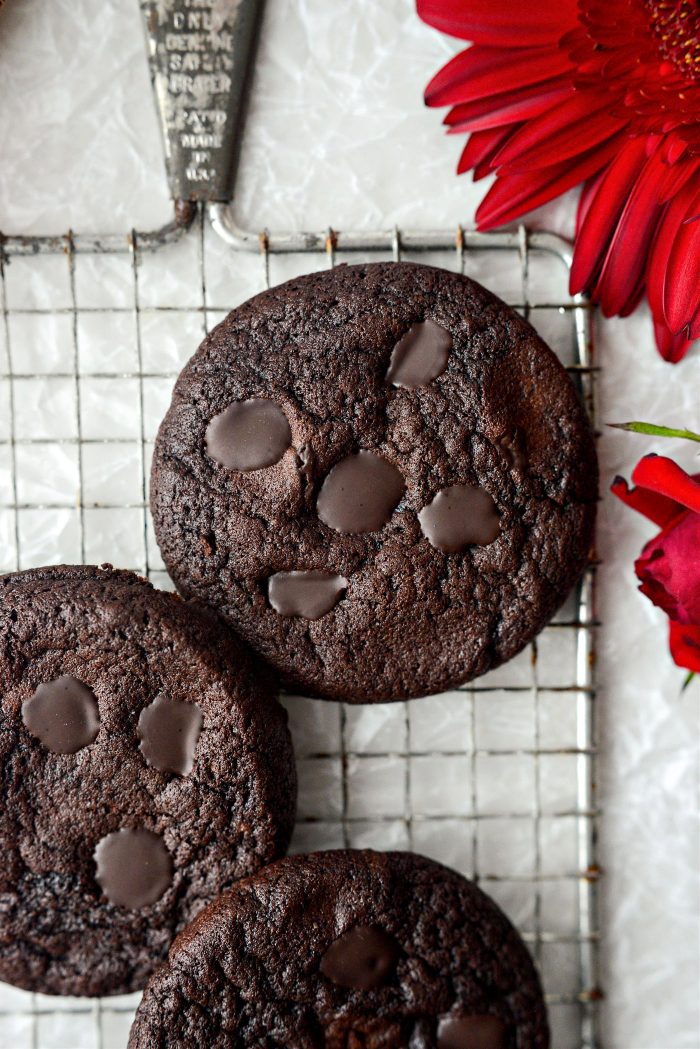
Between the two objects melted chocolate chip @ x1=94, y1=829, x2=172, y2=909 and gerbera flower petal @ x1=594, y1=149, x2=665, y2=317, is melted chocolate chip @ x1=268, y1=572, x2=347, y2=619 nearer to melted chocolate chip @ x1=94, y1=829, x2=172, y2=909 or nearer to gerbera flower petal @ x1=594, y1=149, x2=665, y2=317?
melted chocolate chip @ x1=94, y1=829, x2=172, y2=909

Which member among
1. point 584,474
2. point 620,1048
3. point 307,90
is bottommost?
point 620,1048

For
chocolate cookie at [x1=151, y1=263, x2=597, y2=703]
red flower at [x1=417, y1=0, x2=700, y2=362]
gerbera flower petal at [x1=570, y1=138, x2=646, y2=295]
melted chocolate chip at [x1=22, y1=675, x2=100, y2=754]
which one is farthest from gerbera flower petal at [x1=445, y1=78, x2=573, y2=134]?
melted chocolate chip at [x1=22, y1=675, x2=100, y2=754]

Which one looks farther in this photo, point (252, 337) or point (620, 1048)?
point (620, 1048)

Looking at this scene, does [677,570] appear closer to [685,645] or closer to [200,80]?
[685,645]

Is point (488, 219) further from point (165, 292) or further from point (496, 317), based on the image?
point (165, 292)

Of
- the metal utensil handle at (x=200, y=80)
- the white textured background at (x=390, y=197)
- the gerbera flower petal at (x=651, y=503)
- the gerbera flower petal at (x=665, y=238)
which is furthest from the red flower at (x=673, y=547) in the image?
A: the metal utensil handle at (x=200, y=80)

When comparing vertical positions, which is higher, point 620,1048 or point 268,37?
point 268,37

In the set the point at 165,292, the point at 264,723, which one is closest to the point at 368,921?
the point at 264,723

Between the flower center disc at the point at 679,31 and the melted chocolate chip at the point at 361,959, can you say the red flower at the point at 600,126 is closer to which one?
the flower center disc at the point at 679,31
